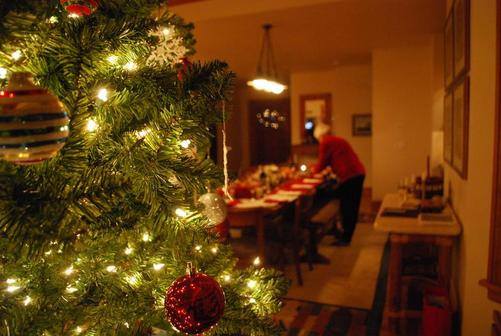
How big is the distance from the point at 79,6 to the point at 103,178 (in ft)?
1.09

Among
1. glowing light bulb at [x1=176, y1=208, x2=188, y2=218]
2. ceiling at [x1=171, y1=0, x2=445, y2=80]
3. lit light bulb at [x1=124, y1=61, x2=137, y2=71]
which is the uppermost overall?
ceiling at [x1=171, y1=0, x2=445, y2=80]

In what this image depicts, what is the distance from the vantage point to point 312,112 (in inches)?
324

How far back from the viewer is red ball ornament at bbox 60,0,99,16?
702mm

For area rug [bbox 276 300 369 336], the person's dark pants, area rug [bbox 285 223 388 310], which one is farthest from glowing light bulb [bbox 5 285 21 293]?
the person's dark pants

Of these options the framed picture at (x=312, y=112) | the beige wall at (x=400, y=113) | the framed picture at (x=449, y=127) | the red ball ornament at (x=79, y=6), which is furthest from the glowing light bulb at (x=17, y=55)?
the framed picture at (x=312, y=112)

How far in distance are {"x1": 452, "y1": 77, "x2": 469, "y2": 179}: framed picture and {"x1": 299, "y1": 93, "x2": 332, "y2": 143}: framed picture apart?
544cm

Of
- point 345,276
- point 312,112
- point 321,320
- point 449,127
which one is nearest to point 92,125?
point 321,320

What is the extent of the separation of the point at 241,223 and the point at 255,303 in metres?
2.23

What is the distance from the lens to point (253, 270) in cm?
110

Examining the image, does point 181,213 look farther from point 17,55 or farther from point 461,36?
point 461,36

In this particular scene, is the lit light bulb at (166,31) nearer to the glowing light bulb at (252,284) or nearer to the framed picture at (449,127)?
the glowing light bulb at (252,284)

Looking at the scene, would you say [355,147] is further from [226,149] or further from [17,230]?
[17,230]

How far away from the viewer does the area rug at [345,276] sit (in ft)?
10.2

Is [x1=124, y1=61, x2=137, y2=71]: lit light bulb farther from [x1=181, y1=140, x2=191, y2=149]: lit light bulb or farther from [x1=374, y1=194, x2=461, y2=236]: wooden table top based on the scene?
[x1=374, y1=194, x2=461, y2=236]: wooden table top
